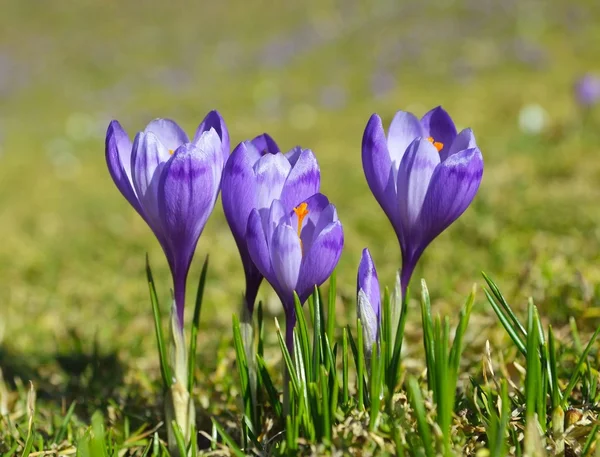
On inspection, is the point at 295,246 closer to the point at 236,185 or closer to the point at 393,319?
the point at 236,185

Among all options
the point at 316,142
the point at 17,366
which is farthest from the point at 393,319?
the point at 316,142

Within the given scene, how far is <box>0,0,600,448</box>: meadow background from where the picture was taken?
8.80ft

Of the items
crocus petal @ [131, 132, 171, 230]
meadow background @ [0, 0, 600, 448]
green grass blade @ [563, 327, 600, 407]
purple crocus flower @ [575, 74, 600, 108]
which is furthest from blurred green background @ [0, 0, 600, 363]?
crocus petal @ [131, 132, 171, 230]

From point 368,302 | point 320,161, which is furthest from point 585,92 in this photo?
point 368,302

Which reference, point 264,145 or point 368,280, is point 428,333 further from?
point 264,145

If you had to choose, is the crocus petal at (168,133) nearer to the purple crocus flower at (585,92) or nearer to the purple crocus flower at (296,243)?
the purple crocus flower at (296,243)

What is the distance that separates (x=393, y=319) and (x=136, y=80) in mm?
24711

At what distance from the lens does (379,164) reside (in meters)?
1.28

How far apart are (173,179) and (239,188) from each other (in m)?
0.13

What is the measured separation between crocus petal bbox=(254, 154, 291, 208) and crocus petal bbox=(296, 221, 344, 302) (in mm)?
141

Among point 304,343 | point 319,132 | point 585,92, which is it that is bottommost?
point 304,343

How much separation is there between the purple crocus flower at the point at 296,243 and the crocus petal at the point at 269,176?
0.03m

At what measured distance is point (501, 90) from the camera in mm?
10422

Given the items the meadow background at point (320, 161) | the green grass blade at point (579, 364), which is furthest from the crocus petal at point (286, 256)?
the meadow background at point (320, 161)
